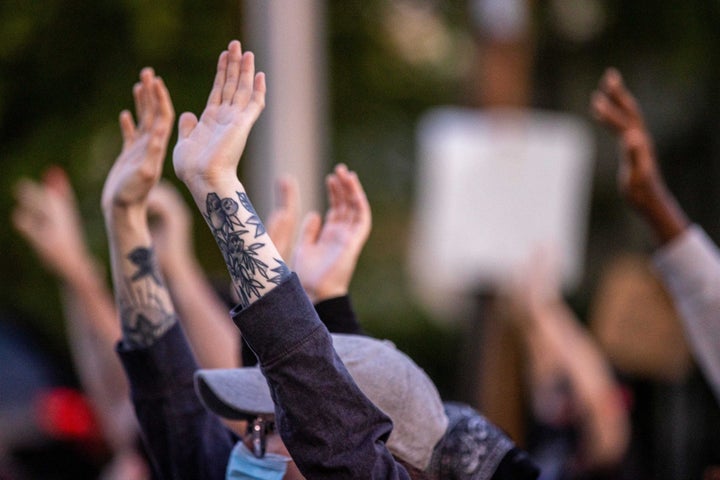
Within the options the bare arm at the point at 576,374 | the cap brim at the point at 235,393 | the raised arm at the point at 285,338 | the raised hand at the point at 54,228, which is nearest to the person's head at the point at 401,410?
the cap brim at the point at 235,393

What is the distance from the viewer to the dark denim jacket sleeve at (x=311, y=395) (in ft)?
6.30

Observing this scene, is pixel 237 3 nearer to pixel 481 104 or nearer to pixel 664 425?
pixel 481 104

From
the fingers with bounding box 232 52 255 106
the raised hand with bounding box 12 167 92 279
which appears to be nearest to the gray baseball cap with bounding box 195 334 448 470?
the fingers with bounding box 232 52 255 106

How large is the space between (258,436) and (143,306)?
54 cm

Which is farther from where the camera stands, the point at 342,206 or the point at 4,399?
the point at 4,399

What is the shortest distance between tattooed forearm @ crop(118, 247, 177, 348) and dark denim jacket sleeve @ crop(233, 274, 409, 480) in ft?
2.21

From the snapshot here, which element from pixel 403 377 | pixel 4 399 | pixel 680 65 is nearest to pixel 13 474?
pixel 4 399

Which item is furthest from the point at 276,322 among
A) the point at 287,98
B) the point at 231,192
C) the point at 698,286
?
the point at 287,98

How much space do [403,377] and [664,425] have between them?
5.23 metres

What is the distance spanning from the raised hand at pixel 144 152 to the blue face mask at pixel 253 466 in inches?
25.4

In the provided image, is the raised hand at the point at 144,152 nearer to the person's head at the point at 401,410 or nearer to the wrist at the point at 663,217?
the person's head at the point at 401,410

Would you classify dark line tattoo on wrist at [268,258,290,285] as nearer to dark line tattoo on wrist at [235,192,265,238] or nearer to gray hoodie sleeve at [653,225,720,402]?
dark line tattoo on wrist at [235,192,265,238]

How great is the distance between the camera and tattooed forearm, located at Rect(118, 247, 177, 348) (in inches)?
102

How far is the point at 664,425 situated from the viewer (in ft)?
23.3
